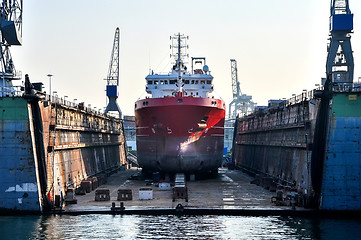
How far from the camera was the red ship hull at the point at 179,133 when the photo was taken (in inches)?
1884

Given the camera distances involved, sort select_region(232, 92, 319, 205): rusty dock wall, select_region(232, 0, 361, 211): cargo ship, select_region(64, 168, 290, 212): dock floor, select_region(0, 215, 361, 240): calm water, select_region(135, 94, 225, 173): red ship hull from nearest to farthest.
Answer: select_region(0, 215, 361, 240): calm water < select_region(232, 0, 361, 211): cargo ship < select_region(64, 168, 290, 212): dock floor < select_region(232, 92, 319, 205): rusty dock wall < select_region(135, 94, 225, 173): red ship hull

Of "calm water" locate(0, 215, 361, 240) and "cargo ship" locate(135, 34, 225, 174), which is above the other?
"cargo ship" locate(135, 34, 225, 174)

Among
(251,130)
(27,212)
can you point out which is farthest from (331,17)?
(27,212)

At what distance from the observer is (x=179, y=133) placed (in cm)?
4831

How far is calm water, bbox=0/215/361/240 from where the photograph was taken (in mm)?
26219

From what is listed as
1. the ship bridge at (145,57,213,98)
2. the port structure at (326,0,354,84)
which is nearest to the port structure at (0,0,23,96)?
the ship bridge at (145,57,213,98)

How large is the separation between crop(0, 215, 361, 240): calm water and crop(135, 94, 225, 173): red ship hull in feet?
57.9

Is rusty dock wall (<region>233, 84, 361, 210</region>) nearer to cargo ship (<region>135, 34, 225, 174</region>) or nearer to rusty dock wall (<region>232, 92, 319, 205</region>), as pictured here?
rusty dock wall (<region>232, 92, 319, 205</region>)

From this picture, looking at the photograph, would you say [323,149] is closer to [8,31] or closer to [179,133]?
[179,133]

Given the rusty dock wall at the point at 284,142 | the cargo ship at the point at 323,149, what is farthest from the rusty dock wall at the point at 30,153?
the rusty dock wall at the point at 284,142

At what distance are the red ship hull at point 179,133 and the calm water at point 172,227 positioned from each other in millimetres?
17661

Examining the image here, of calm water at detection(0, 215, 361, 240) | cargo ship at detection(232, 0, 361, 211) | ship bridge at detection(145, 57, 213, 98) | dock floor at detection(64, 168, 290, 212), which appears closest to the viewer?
calm water at detection(0, 215, 361, 240)

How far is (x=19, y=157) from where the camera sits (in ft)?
104

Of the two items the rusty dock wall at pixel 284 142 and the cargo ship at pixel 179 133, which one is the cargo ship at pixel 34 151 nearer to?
the cargo ship at pixel 179 133
